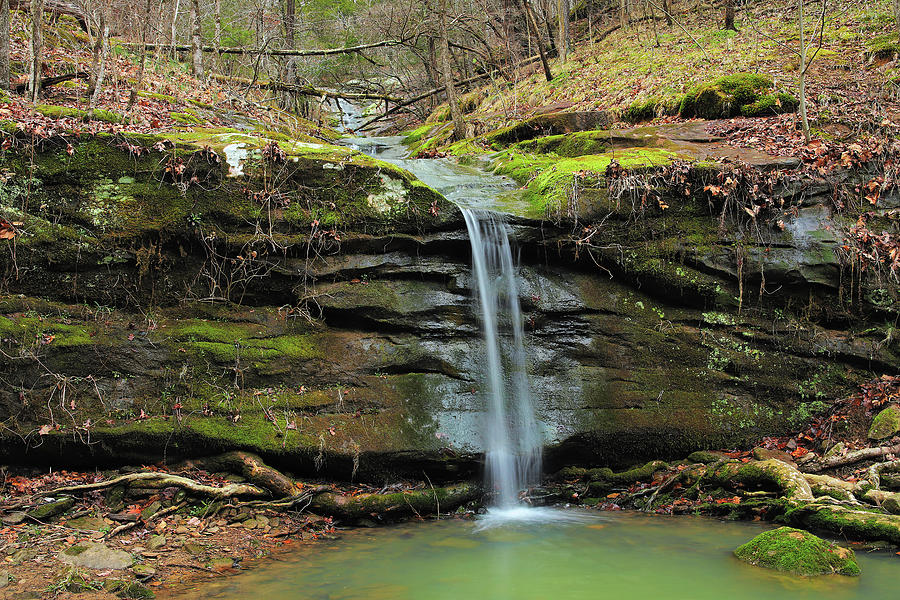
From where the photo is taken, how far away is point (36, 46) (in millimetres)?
7586

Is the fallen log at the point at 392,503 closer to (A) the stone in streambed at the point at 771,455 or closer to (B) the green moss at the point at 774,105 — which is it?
(A) the stone in streambed at the point at 771,455

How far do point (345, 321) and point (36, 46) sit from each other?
6001 millimetres

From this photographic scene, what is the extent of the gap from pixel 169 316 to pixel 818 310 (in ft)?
25.2

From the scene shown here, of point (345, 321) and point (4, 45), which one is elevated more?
point (4, 45)

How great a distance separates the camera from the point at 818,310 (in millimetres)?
6809

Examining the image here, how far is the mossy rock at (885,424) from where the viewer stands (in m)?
5.84

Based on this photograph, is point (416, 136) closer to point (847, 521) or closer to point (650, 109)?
point (650, 109)

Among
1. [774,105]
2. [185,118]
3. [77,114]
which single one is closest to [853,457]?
[774,105]

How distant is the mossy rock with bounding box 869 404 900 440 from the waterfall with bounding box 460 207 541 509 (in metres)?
3.62

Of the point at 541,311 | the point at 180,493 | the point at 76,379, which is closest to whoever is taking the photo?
the point at 180,493

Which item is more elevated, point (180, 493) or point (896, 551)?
point (180, 493)

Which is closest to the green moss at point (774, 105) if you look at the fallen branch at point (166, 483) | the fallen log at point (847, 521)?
the fallen log at point (847, 521)

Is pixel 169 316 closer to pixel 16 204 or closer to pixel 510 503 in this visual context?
pixel 16 204

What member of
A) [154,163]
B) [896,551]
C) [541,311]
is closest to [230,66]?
[154,163]
